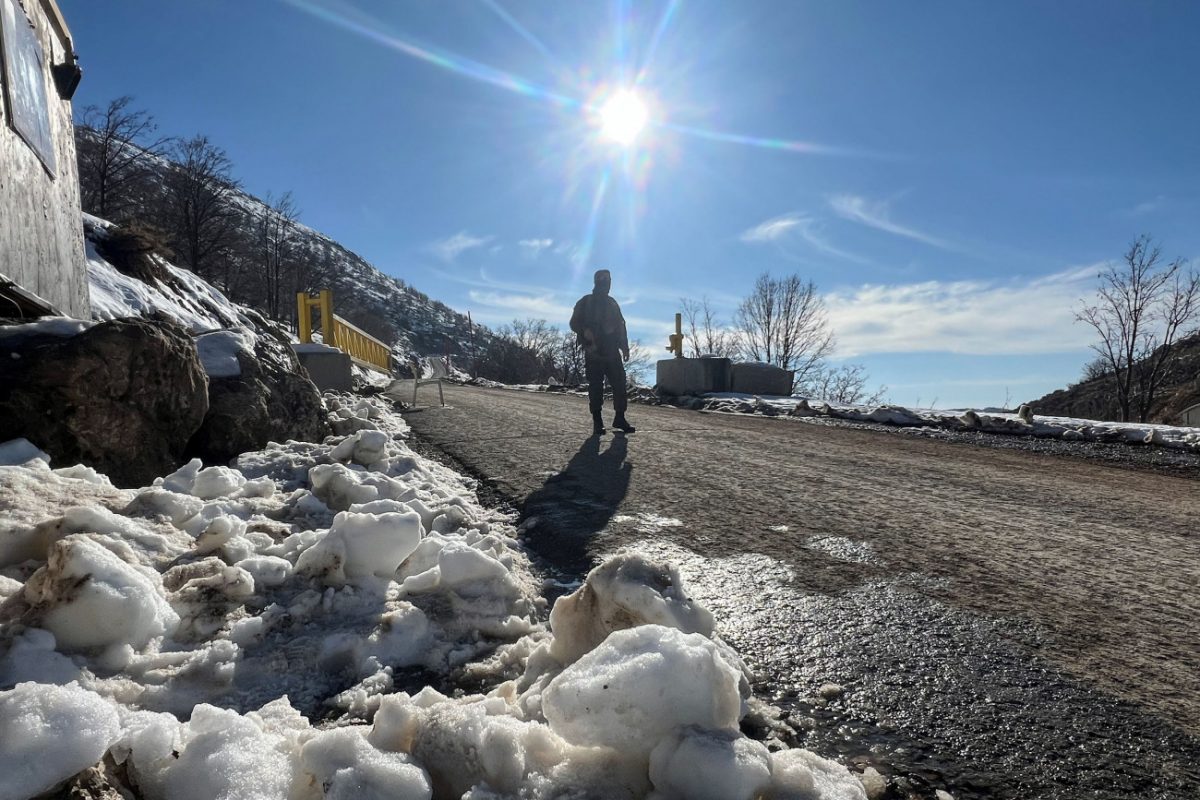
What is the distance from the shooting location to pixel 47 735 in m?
0.78

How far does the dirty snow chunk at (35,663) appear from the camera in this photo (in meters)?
1.14

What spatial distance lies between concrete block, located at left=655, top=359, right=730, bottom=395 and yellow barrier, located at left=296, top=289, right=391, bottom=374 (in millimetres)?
7563

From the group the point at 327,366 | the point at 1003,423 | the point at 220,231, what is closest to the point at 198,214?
the point at 220,231

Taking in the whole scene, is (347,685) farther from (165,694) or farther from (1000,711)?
(1000,711)

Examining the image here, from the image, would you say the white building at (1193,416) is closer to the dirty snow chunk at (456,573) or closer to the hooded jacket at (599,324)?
the hooded jacket at (599,324)

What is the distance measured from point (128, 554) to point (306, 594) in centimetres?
48

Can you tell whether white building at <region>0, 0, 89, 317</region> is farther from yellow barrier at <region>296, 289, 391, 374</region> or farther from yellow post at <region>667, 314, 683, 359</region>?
yellow post at <region>667, 314, 683, 359</region>

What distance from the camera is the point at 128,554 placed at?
159 centimetres

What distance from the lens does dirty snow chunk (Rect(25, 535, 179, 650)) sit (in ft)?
4.07

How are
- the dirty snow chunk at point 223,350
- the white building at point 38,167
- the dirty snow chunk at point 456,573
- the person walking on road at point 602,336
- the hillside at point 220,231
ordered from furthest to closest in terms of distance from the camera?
the hillside at point 220,231, the person walking on road at point 602,336, the white building at point 38,167, the dirty snow chunk at point 223,350, the dirty snow chunk at point 456,573

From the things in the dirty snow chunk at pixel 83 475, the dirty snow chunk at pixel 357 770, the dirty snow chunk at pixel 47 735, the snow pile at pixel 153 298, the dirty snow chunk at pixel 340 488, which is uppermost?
the snow pile at pixel 153 298

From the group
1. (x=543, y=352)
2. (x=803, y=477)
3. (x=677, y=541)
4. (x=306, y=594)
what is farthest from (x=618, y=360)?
(x=543, y=352)

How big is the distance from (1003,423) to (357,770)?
859 cm

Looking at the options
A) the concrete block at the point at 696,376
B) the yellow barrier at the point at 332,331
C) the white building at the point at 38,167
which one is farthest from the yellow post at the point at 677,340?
the white building at the point at 38,167
